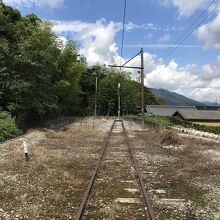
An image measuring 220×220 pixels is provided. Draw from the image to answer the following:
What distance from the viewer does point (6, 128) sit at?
23578 mm

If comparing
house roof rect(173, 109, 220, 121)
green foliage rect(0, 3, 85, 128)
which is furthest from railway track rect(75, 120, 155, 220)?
house roof rect(173, 109, 220, 121)

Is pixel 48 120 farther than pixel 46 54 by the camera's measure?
Yes

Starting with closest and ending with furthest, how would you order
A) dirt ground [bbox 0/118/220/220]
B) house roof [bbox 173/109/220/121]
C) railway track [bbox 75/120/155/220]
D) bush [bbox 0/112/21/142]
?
railway track [bbox 75/120/155/220] → dirt ground [bbox 0/118/220/220] → bush [bbox 0/112/21/142] → house roof [bbox 173/109/220/121]

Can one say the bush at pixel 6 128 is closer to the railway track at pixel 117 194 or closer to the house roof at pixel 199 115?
the railway track at pixel 117 194

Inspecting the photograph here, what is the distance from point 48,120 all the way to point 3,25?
39.3 ft

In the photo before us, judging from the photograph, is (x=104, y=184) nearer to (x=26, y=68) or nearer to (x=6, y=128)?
(x=6, y=128)

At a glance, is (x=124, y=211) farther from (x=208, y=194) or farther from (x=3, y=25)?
(x=3, y=25)

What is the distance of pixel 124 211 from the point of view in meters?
7.71

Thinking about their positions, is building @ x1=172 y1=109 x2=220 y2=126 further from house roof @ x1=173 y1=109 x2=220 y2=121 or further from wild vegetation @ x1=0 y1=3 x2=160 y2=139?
wild vegetation @ x1=0 y1=3 x2=160 y2=139

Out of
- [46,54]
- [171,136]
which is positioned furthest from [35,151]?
[46,54]

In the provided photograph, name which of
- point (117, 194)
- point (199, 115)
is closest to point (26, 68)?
point (117, 194)

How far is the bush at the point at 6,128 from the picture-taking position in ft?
74.5

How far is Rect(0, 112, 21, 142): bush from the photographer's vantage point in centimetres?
2271

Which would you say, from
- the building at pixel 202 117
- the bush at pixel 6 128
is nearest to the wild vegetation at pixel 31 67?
the bush at pixel 6 128
